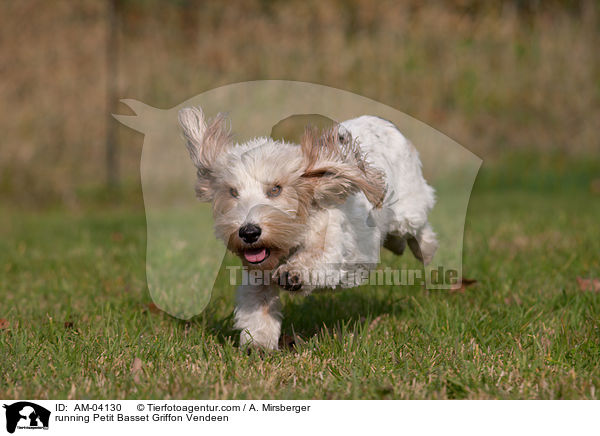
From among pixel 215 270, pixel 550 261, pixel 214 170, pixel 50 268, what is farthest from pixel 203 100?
pixel 550 261

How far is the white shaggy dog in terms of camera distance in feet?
10.4

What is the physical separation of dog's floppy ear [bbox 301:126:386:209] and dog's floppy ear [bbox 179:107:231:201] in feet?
1.43

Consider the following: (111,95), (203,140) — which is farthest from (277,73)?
(203,140)

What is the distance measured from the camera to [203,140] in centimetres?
351

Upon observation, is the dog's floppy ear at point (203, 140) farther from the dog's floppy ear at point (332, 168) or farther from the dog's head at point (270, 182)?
the dog's floppy ear at point (332, 168)

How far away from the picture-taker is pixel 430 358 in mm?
3217

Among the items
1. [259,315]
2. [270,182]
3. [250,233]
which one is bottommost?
[259,315]

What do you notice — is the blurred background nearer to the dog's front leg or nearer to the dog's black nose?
the dog's front leg

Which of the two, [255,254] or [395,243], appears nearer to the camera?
[255,254]

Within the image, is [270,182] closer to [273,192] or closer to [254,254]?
[273,192]

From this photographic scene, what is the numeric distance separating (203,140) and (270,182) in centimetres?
49
